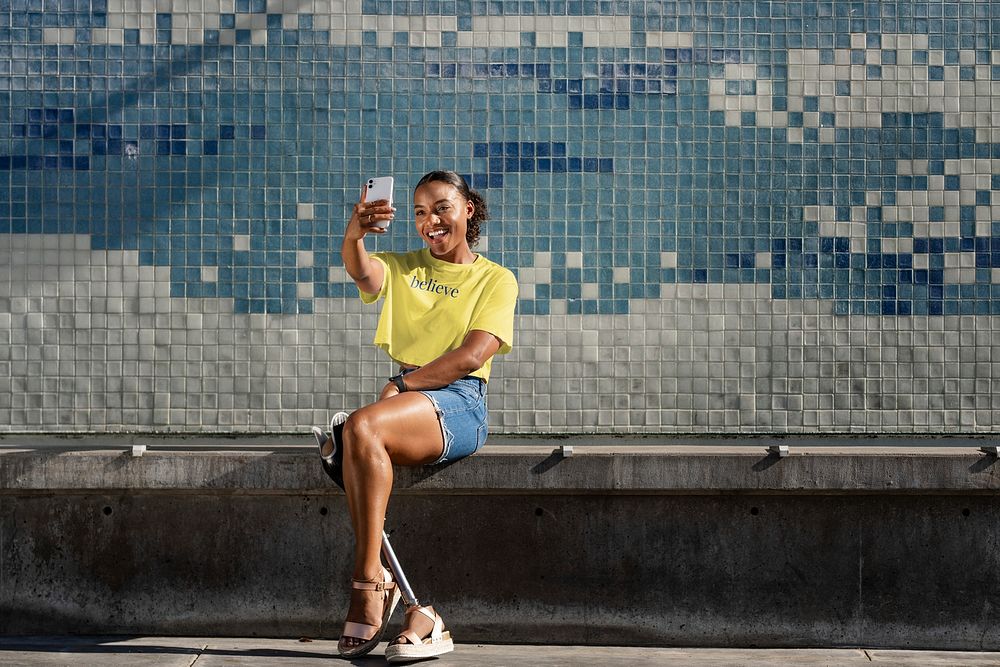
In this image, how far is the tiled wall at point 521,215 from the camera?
565 cm

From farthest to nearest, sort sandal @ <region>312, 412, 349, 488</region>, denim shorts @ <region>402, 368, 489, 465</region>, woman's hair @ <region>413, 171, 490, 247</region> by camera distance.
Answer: woman's hair @ <region>413, 171, 490, 247</region>
denim shorts @ <region>402, 368, 489, 465</region>
sandal @ <region>312, 412, 349, 488</region>

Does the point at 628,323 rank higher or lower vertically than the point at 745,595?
higher

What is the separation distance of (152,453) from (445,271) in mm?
1382

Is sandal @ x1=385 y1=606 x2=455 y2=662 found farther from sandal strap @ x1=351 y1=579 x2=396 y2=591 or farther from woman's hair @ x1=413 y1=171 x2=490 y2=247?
woman's hair @ x1=413 y1=171 x2=490 y2=247

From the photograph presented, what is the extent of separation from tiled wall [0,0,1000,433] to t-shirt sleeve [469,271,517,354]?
5.19ft

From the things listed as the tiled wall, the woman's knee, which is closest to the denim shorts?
the woman's knee

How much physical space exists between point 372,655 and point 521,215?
2614mm

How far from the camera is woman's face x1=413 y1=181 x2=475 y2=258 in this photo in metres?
4.11

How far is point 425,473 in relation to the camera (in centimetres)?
412

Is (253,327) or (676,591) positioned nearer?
(676,591)

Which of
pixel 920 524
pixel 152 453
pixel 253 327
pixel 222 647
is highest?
pixel 253 327

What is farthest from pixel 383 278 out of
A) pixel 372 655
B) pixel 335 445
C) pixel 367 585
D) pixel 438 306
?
pixel 372 655

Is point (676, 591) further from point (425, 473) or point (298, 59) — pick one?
point (298, 59)

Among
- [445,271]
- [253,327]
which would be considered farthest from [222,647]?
[253,327]
